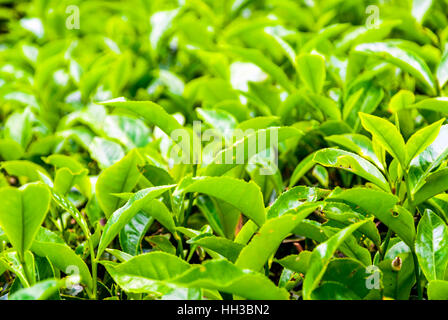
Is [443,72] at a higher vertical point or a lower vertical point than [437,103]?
higher

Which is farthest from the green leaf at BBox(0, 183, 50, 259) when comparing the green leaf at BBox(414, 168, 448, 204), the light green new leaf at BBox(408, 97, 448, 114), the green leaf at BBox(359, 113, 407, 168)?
the light green new leaf at BBox(408, 97, 448, 114)

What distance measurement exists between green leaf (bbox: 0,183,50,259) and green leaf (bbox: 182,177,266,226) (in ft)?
0.86

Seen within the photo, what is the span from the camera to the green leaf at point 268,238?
0.94m

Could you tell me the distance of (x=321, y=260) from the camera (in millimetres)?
919

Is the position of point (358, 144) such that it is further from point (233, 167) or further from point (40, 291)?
point (40, 291)

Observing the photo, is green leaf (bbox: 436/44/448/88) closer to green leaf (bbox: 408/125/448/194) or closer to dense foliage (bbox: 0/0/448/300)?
dense foliage (bbox: 0/0/448/300)

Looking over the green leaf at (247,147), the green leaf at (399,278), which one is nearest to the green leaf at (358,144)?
the green leaf at (247,147)

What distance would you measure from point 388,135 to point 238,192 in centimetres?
33

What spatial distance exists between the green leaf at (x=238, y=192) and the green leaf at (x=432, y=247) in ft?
1.03

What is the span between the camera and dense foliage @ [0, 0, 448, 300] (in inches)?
39.5

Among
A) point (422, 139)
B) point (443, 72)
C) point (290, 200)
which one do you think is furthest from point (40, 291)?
point (443, 72)
